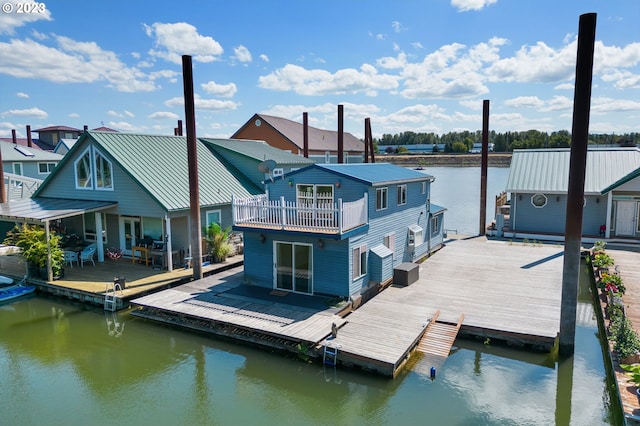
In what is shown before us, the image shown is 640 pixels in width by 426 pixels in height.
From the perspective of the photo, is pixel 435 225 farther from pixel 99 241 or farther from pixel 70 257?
pixel 70 257

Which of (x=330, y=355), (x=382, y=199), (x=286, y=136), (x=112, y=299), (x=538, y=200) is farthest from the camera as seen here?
(x=286, y=136)

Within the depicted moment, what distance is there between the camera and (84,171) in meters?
19.0

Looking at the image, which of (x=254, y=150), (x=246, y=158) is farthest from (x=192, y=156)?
(x=254, y=150)

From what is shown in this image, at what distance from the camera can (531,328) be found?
37.3ft

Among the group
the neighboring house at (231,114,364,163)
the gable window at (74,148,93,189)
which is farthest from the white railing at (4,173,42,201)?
the neighboring house at (231,114,364,163)

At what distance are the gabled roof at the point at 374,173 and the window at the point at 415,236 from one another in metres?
1.91

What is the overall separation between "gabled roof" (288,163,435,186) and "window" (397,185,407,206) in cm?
29

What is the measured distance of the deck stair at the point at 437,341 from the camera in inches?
415

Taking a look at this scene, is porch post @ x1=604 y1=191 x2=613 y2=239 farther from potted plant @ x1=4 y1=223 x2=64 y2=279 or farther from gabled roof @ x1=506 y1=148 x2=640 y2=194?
potted plant @ x1=4 y1=223 x2=64 y2=279

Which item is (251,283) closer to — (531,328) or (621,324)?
(531,328)

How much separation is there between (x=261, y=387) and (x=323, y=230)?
4672mm

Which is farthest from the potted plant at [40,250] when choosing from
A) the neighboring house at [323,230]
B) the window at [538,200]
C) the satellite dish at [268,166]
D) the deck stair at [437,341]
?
the window at [538,200]

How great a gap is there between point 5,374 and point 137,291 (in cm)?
448

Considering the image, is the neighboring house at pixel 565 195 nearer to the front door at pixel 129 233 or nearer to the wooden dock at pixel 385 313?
the wooden dock at pixel 385 313
